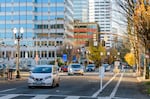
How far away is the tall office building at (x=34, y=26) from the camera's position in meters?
126

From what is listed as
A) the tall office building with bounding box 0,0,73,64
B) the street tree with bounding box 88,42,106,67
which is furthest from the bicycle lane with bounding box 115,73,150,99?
the street tree with bounding box 88,42,106,67

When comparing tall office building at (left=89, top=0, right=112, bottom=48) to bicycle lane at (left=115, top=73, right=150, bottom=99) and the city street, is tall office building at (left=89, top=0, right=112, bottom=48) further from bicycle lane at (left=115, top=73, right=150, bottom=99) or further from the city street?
the city street

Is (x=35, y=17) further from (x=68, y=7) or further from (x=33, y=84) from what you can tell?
(x=33, y=84)

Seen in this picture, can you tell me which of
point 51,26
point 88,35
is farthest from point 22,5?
point 88,35

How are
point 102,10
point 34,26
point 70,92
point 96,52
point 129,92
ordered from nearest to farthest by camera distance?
1. point 70,92
2. point 129,92
3. point 102,10
4. point 34,26
5. point 96,52

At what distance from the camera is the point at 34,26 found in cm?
12612

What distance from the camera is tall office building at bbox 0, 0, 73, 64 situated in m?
126

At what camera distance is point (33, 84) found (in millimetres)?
28625

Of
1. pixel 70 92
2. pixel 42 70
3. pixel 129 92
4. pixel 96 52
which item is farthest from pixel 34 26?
pixel 70 92

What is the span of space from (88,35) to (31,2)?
1917 inches

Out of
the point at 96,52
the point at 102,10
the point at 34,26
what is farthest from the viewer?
the point at 96,52

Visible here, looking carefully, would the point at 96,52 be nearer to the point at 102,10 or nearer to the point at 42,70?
the point at 102,10

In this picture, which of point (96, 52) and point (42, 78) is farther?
point (96, 52)

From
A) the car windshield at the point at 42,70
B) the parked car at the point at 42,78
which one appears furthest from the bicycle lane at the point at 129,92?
the car windshield at the point at 42,70
